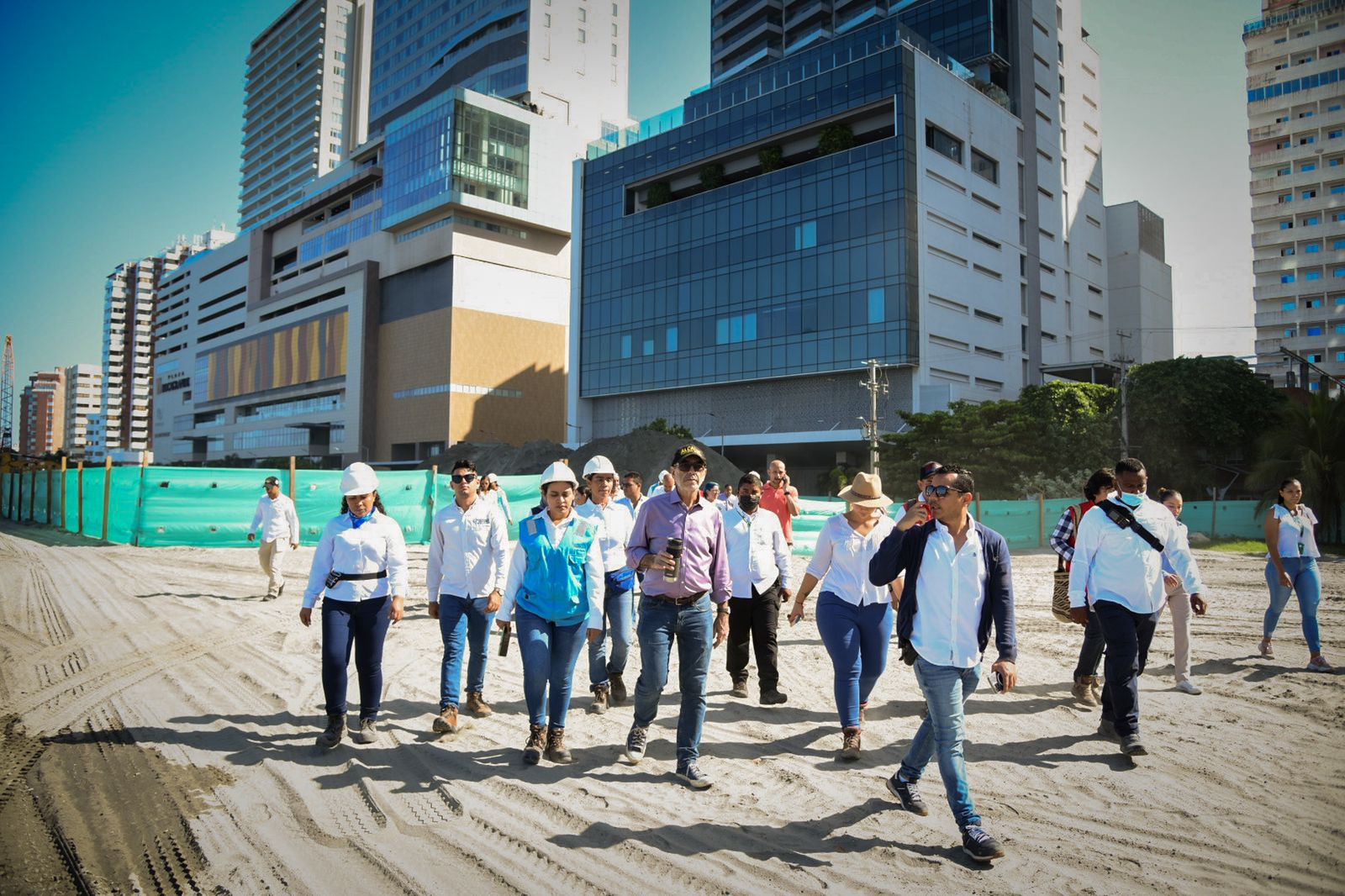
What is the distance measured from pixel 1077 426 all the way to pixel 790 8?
189 feet

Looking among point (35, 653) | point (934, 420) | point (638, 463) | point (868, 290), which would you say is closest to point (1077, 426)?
point (934, 420)

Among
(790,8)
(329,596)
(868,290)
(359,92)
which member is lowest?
(329,596)

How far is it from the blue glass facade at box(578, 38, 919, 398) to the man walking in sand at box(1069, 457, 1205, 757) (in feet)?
145

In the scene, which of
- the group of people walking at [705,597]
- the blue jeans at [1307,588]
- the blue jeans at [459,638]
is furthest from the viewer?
the blue jeans at [1307,588]

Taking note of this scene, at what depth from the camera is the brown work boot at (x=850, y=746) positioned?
17.0ft

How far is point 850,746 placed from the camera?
17.1 feet

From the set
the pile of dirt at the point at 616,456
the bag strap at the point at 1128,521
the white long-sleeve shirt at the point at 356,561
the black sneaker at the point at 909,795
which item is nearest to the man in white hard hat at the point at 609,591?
the white long-sleeve shirt at the point at 356,561

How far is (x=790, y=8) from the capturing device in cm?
7688

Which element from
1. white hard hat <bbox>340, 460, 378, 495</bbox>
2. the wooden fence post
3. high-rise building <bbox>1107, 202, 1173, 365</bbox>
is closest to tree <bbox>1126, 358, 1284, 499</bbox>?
high-rise building <bbox>1107, 202, 1173, 365</bbox>

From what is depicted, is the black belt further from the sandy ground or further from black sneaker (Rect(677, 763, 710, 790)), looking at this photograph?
the sandy ground

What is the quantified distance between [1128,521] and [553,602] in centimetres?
389

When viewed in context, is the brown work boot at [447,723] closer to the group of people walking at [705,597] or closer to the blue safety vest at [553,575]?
the group of people walking at [705,597]

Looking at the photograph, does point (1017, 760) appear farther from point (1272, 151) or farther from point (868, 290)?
point (1272, 151)

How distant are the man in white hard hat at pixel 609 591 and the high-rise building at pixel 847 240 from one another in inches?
1724
